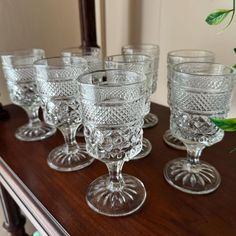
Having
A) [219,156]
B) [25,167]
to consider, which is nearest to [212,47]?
[219,156]

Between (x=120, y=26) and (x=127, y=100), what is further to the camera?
(x=120, y=26)

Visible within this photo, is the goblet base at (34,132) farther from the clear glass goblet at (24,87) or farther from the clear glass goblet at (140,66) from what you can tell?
the clear glass goblet at (140,66)

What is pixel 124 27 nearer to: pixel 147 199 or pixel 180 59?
pixel 180 59

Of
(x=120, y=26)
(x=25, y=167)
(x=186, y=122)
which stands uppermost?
(x=120, y=26)

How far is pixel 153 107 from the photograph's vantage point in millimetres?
795

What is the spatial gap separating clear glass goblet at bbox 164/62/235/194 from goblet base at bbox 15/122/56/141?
1.02ft

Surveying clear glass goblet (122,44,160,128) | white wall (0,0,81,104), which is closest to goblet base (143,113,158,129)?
clear glass goblet (122,44,160,128)

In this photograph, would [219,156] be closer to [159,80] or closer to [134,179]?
[134,179]

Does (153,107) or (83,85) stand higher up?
(83,85)

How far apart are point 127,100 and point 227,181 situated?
240 millimetres

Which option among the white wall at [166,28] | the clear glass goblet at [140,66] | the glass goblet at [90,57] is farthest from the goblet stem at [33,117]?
the white wall at [166,28]

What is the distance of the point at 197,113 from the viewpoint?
1.46ft

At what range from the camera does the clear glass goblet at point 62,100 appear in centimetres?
50

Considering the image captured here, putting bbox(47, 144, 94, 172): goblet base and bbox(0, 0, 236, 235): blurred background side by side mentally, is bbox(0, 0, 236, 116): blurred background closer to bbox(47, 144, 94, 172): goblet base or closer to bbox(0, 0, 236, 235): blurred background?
bbox(0, 0, 236, 235): blurred background
